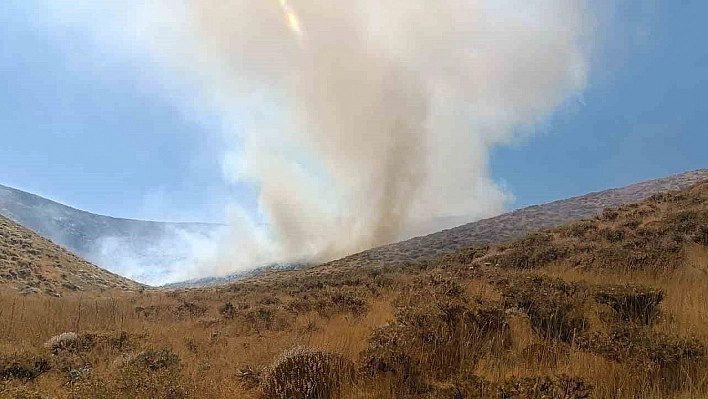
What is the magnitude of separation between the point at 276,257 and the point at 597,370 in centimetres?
8100

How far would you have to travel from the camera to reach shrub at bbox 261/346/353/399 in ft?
11.4

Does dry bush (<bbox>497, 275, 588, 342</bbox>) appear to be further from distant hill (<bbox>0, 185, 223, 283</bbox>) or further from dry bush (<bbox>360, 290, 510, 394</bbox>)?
distant hill (<bbox>0, 185, 223, 283</bbox>)

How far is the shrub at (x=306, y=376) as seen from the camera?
3.48 metres

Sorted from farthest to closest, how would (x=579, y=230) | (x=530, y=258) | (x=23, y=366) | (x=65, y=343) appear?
(x=579, y=230) → (x=530, y=258) → (x=65, y=343) → (x=23, y=366)

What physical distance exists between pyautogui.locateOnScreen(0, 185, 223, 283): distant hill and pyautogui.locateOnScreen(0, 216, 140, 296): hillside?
219ft

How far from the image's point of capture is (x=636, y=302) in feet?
15.0

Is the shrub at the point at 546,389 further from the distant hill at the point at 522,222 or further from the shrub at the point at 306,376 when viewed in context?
the distant hill at the point at 522,222

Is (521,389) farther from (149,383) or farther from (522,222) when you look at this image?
(522,222)

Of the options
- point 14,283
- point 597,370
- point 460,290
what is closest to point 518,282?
point 460,290

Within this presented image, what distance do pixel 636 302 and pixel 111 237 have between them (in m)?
141

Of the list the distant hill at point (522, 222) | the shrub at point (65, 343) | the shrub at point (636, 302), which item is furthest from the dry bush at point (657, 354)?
the distant hill at point (522, 222)

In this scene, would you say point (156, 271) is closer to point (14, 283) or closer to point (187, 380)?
point (14, 283)

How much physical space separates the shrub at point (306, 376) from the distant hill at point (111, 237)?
103m

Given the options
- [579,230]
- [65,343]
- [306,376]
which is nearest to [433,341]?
[306,376]
